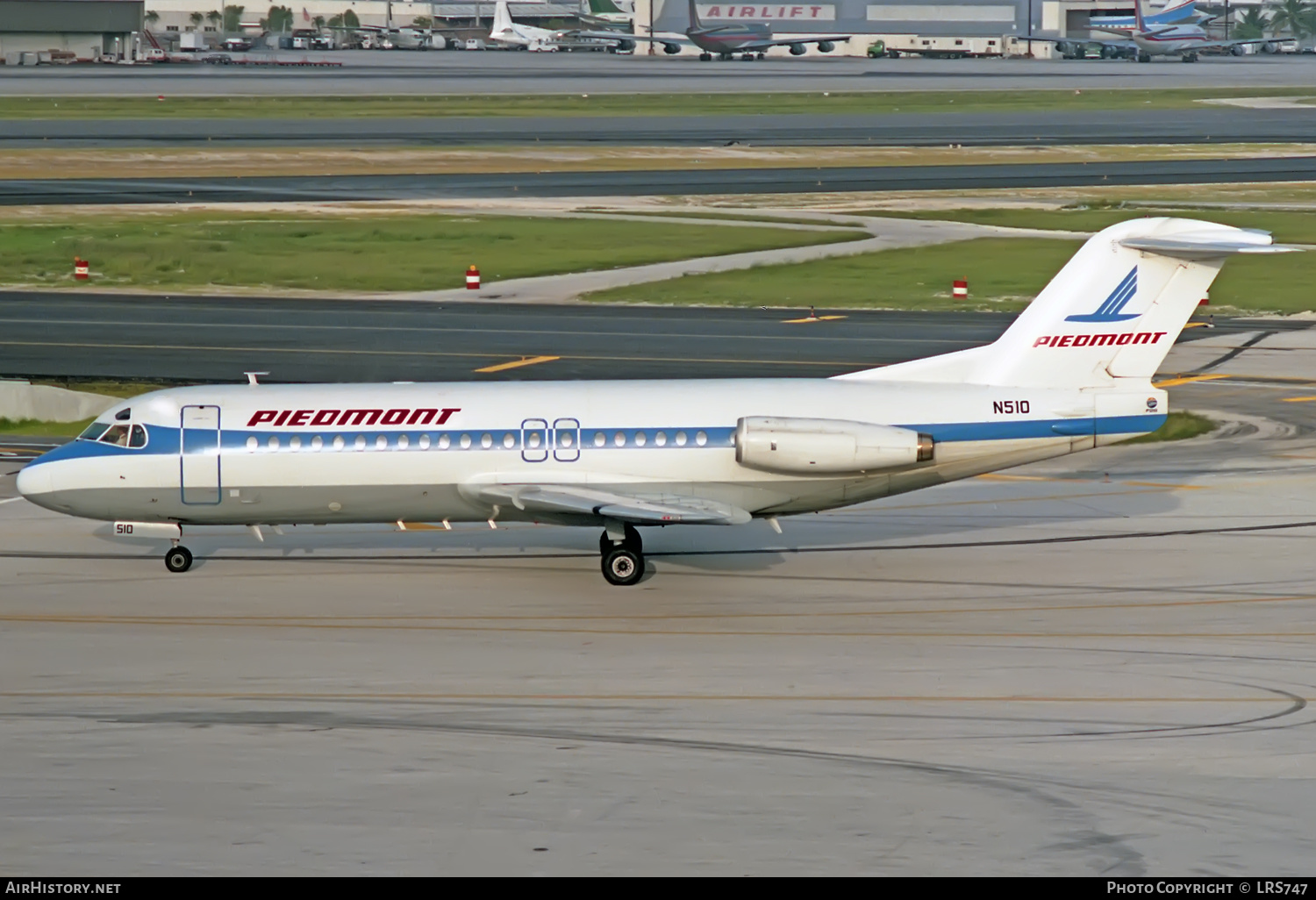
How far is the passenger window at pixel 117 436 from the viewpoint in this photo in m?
26.6

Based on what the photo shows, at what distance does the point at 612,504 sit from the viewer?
82.3ft

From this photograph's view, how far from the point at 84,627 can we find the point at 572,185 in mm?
63444

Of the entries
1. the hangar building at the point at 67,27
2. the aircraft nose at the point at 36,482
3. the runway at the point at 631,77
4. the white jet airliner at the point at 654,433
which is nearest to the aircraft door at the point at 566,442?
the white jet airliner at the point at 654,433

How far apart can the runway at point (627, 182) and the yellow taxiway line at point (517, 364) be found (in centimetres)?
3600

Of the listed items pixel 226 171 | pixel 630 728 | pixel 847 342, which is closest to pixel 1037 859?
pixel 630 728

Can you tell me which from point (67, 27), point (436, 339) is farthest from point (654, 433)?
point (67, 27)

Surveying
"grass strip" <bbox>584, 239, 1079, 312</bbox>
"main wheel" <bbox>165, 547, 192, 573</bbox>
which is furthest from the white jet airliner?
"grass strip" <bbox>584, 239, 1079, 312</bbox>

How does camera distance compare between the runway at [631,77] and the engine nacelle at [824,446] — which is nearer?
the engine nacelle at [824,446]

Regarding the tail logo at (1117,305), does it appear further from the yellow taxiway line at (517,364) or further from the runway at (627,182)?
the runway at (627,182)

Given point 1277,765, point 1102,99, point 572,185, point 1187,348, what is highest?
point 1102,99

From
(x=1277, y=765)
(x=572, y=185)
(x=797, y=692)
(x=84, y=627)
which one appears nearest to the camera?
(x=1277, y=765)

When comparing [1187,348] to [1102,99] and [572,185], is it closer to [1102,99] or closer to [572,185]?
[572,185]

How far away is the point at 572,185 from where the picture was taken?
281ft

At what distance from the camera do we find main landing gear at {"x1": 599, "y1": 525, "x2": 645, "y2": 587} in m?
26.2
